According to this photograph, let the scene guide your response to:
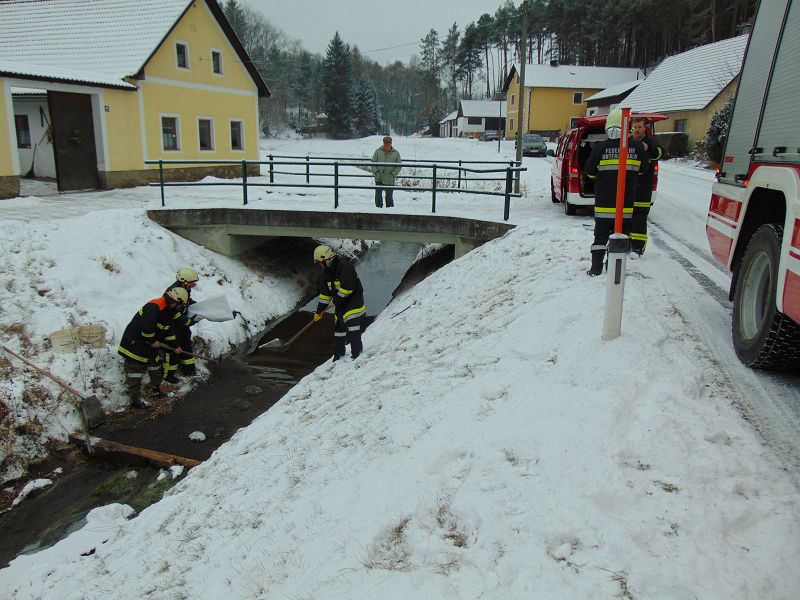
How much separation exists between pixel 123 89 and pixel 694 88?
99.0 ft

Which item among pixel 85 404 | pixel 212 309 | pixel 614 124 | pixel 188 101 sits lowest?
pixel 85 404

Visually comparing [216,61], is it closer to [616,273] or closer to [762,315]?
[616,273]

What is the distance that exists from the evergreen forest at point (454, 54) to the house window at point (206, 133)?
3792cm

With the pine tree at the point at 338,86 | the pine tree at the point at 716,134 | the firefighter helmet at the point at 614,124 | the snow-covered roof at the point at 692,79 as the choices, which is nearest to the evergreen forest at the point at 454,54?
the pine tree at the point at 338,86

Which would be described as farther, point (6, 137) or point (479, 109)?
point (479, 109)

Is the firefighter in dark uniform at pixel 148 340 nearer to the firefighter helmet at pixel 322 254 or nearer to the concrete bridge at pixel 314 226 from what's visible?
the firefighter helmet at pixel 322 254

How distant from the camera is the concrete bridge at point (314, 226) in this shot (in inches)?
465

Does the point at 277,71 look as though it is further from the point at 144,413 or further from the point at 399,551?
the point at 399,551

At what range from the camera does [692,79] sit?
34906mm

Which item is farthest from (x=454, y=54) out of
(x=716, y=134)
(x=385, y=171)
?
(x=385, y=171)

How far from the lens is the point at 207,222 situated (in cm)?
1318

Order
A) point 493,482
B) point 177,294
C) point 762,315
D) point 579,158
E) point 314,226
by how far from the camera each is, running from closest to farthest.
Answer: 1. point 493,482
2. point 762,315
3. point 177,294
4. point 579,158
5. point 314,226

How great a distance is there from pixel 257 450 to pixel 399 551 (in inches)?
117

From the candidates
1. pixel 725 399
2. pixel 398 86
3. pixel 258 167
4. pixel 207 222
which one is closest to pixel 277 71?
pixel 398 86
